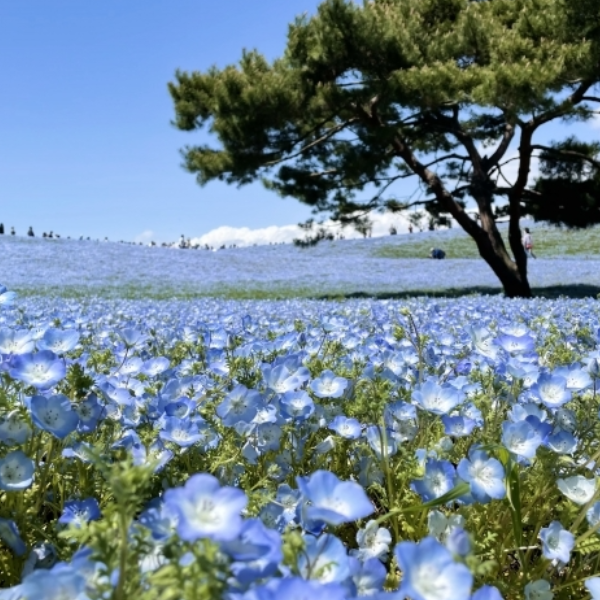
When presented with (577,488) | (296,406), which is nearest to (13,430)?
(296,406)

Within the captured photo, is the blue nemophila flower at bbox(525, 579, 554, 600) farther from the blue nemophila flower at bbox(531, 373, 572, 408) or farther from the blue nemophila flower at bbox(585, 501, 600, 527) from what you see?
the blue nemophila flower at bbox(531, 373, 572, 408)

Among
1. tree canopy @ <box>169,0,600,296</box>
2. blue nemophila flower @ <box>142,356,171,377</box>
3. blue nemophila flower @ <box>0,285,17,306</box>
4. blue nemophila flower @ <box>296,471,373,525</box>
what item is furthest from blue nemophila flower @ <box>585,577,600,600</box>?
tree canopy @ <box>169,0,600,296</box>

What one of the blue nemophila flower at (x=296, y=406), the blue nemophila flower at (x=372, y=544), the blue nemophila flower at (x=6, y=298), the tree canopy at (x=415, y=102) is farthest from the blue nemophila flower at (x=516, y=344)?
the tree canopy at (x=415, y=102)

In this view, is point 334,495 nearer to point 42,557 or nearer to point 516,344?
point 42,557

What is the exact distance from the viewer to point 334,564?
870 mm

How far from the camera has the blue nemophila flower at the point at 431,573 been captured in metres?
0.78

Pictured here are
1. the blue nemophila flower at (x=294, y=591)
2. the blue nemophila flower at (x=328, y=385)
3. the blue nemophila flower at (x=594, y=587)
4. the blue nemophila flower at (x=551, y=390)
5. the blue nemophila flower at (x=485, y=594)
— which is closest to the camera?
the blue nemophila flower at (x=294, y=591)

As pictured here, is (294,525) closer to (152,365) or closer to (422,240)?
(152,365)

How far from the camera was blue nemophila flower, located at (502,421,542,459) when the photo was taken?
1452 mm

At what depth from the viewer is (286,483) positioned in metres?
1.64

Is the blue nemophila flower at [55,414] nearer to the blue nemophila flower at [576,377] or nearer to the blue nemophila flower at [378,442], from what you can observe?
the blue nemophila flower at [378,442]

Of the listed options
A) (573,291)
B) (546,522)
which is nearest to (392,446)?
(546,522)

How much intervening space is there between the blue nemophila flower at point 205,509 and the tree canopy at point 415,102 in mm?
10628

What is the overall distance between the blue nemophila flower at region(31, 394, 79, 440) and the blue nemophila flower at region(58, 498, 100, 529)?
132mm
